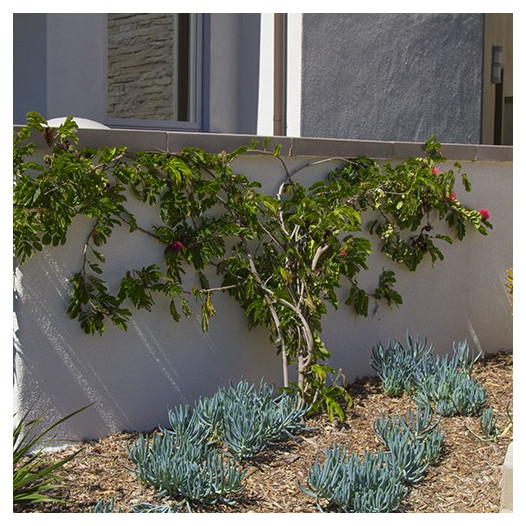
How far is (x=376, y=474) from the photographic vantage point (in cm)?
383

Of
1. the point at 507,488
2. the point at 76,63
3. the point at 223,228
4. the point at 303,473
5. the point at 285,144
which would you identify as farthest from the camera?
the point at 76,63

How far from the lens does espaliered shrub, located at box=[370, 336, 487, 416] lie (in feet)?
15.9

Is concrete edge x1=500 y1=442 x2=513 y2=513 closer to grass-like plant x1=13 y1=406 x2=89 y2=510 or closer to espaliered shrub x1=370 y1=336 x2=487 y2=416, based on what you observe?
espaliered shrub x1=370 y1=336 x2=487 y2=416

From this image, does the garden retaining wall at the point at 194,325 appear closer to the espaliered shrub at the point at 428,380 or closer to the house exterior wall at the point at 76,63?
the espaliered shrub at the point at 428,380

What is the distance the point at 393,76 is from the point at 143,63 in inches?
86.2

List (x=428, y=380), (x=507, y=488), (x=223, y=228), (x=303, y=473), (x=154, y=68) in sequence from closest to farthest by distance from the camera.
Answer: (x=507, y=488) → (x=303, y=473) → (x=223, y=228) → (x=428, y=380) → (x=154, y=68)

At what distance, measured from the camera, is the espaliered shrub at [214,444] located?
3.83 metres

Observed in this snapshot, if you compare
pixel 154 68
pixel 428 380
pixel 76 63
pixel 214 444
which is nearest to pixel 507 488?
pixel 428 380

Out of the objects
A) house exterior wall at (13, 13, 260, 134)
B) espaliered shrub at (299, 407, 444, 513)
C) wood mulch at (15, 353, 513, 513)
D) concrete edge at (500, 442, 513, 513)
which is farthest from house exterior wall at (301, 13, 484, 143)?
concrete edge at (500, 442, 513, 513)

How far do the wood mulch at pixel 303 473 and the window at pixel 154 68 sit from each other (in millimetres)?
3315

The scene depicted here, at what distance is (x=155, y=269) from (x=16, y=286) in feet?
2.50

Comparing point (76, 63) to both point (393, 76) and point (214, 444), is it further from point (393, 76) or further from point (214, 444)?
point (214, 444)

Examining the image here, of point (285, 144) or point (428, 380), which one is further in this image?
point (285, 144)
